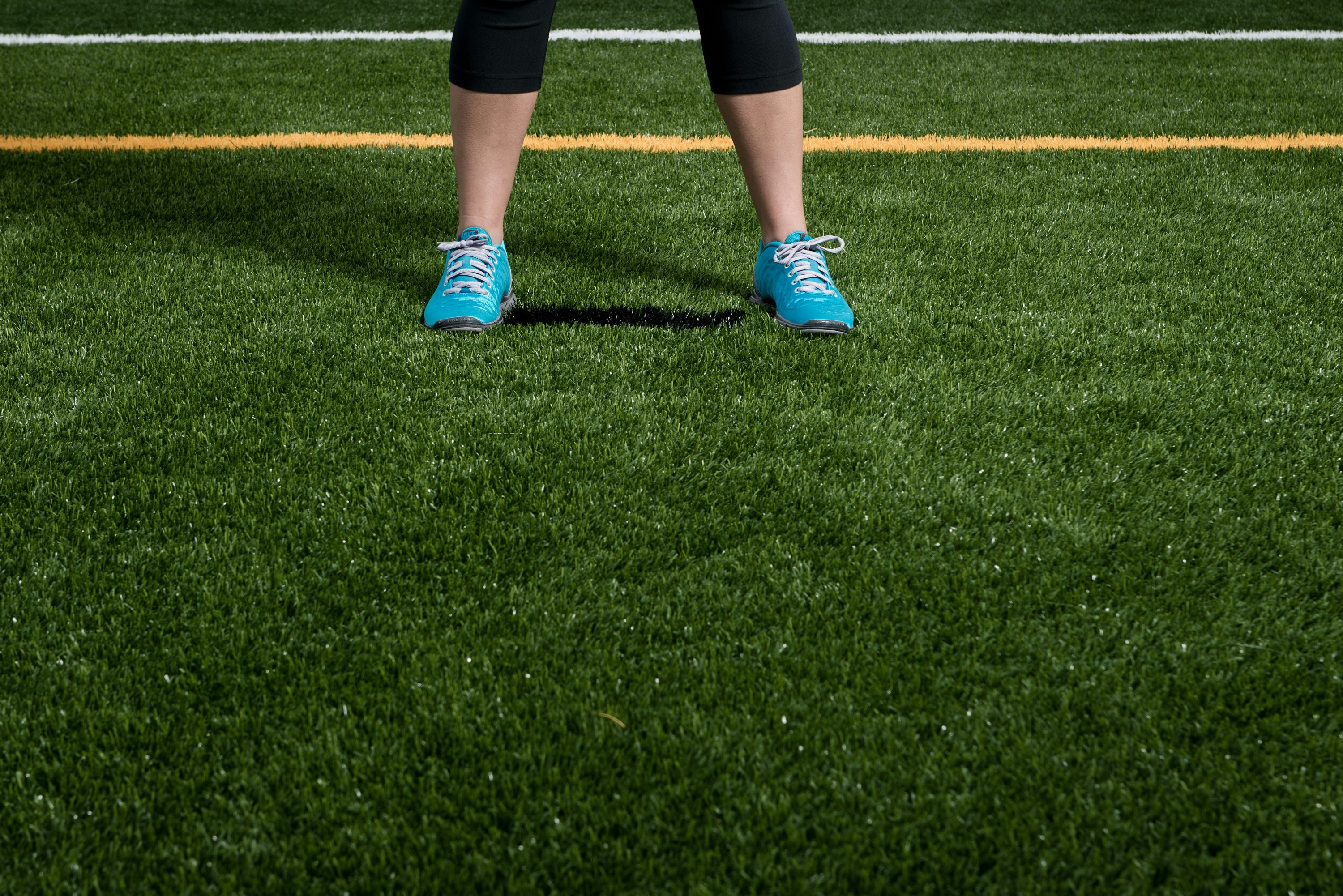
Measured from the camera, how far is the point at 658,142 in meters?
3.46

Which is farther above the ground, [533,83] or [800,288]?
[533,83]

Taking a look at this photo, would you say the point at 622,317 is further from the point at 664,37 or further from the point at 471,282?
the point at 664,37

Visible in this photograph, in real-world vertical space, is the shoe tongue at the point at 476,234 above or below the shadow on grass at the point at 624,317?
above

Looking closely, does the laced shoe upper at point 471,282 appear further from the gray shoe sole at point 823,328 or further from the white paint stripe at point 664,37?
the white paint stripe at point 664,37

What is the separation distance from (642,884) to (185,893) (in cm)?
41

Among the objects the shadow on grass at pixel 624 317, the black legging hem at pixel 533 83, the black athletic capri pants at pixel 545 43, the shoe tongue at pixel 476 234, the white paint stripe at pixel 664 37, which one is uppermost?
the black athletic capri pants at pixel 545 43

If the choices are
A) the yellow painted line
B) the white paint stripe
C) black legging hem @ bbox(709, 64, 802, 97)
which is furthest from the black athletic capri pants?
the white paint stripe

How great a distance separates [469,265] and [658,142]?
61.8 inches

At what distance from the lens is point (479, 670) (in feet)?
3.78

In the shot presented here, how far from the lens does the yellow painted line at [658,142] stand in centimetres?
336

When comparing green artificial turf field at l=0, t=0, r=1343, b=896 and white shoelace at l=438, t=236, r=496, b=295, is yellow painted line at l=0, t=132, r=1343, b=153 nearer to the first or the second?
green artificial turf field at l=0, t=0, r=1343, b=896

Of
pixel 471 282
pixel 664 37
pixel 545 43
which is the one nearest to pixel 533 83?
pixel 545 43

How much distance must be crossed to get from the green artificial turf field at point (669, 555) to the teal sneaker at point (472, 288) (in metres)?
0.05

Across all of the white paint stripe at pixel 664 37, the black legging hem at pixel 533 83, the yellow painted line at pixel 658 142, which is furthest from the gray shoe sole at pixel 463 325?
the white paint stripe at pixel 664 37
